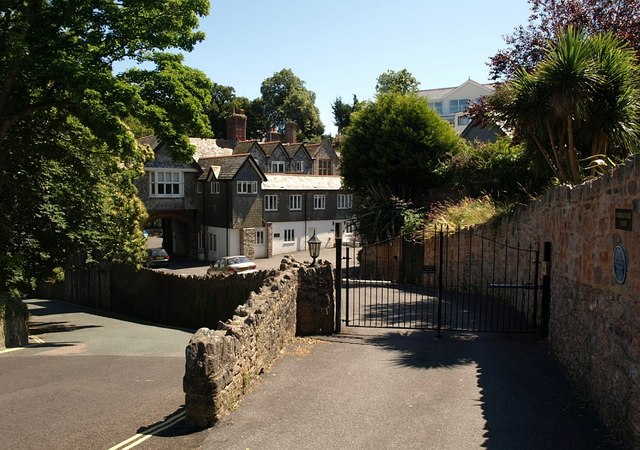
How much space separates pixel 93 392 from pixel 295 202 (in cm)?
3362

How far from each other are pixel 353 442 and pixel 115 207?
55.4ft

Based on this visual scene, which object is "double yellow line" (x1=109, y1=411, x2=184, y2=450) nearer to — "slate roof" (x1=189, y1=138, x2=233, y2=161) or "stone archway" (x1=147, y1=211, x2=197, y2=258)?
"stone archway" (x1=147, y1=211, x2=197, y2=258)

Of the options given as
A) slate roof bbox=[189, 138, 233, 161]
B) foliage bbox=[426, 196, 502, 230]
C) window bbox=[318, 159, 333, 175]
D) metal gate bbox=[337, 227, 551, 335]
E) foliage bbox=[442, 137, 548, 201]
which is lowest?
metal gate bbox=[337, 227, 551, 335]

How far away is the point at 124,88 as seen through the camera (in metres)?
13.6

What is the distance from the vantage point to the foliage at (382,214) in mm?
23531

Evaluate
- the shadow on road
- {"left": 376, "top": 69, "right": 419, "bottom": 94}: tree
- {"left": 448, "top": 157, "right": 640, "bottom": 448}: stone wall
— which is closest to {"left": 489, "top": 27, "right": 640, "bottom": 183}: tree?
{"left": 448, "top": 157, "right": 640, "bottom": 448}: stone wall

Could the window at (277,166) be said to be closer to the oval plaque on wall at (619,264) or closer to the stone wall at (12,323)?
the stone wall at (12,323)

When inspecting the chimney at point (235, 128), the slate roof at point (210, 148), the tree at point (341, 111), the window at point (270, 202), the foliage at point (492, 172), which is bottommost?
the window at point (270, 202)

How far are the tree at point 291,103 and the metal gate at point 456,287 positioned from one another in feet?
171

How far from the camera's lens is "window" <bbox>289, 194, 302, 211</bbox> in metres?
42.1

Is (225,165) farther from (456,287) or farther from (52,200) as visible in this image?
(456,287)

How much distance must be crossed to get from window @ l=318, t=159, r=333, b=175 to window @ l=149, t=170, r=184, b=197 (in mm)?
17664

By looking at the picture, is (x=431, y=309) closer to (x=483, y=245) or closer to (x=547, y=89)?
(x=483, y=245)

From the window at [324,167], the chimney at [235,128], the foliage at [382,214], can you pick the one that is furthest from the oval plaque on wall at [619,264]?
the window at [324,167]
